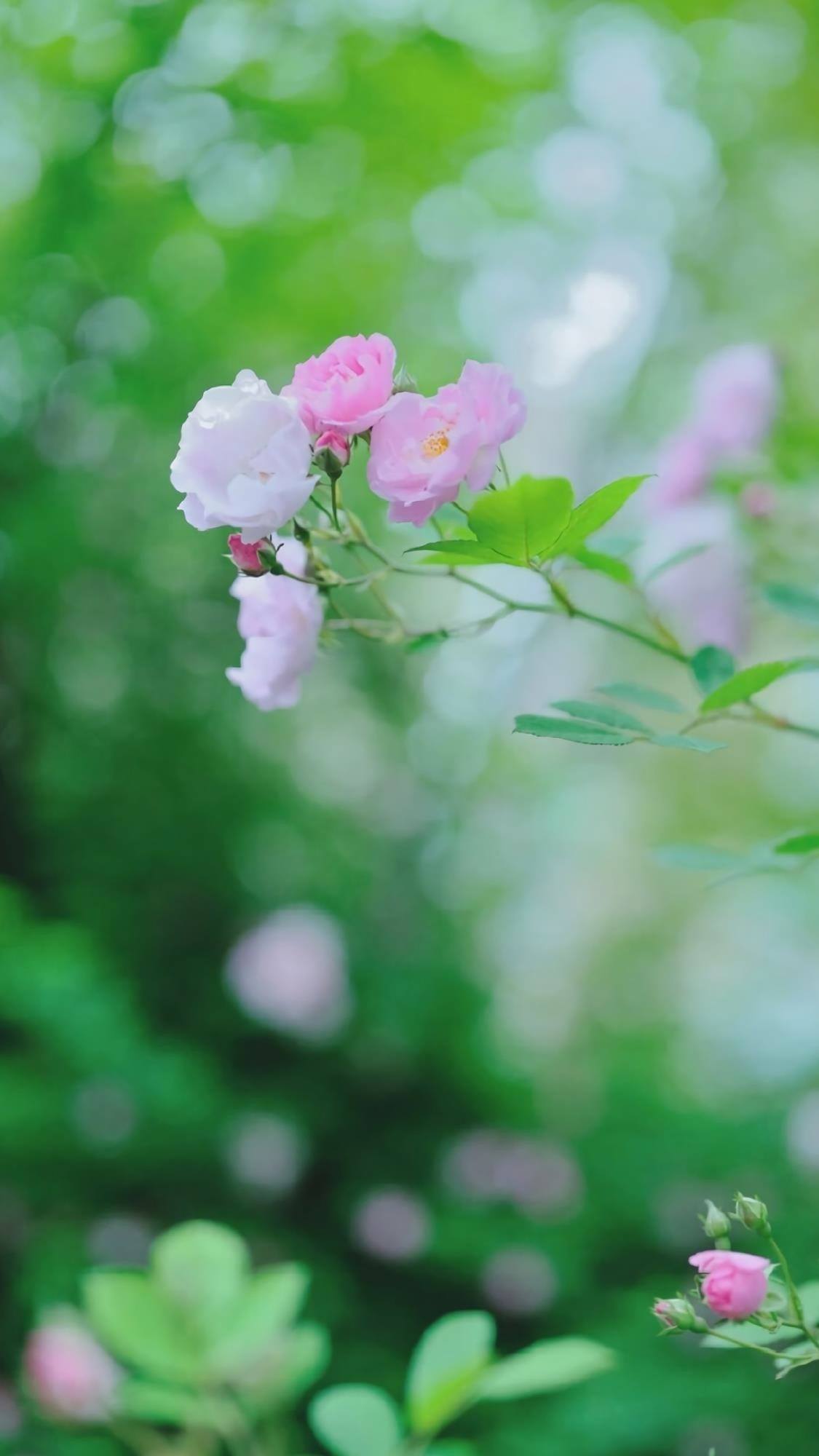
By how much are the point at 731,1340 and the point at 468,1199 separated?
1314 mm

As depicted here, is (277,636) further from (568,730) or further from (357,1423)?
(357,1423)

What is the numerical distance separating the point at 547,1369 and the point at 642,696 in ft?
1.00

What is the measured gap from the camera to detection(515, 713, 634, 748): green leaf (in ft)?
1.25

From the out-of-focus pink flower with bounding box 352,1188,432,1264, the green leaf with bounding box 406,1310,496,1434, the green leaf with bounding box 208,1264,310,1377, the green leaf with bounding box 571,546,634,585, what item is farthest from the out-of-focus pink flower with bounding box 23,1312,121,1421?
the green leaf with bounding box 571,546,634,585

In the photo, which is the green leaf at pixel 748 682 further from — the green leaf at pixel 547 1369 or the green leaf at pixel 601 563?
the green leaf at pixel 547 1369

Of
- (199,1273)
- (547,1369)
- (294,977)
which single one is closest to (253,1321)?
(199,1273)

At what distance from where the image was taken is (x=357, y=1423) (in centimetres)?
50

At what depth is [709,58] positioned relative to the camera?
1.71m

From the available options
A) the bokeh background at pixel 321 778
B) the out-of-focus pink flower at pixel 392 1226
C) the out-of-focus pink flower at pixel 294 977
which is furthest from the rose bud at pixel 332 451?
the out-of-focus pink flower at pixel 392 1226

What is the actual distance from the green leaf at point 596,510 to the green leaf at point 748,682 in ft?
0.25

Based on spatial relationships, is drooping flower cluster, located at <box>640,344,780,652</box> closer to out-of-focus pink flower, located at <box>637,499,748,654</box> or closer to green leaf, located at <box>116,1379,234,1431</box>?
out-of-focus pink flower, located at <box>637,499,748,654</box>

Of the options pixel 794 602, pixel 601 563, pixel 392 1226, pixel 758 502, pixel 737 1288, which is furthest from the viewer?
pixel 392 1226

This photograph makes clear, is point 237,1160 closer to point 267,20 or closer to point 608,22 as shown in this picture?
point 267,20

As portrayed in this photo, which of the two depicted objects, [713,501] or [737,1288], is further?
[713,501]
